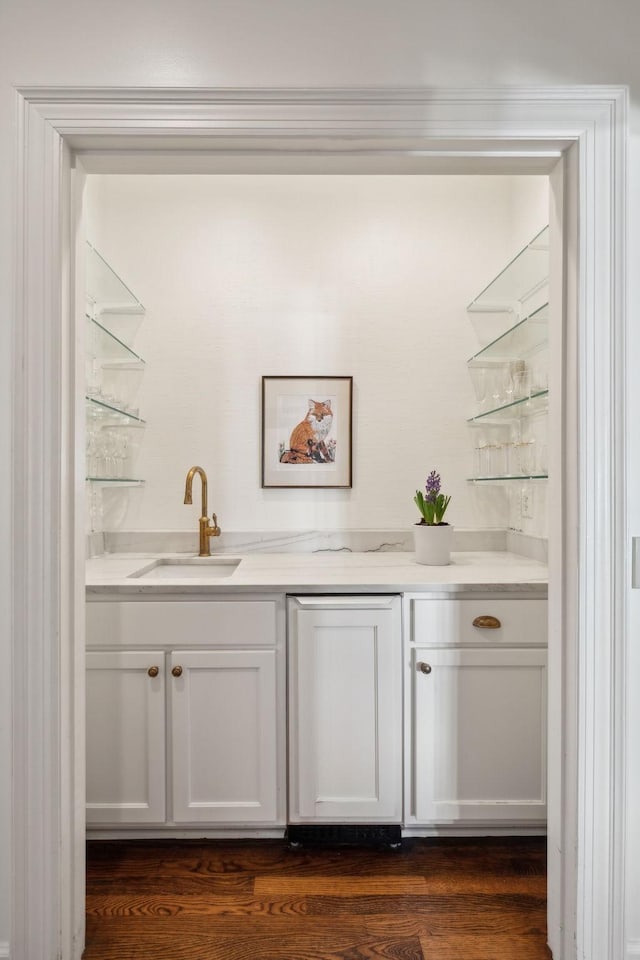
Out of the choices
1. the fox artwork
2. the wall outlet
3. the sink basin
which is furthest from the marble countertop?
the fox artwork

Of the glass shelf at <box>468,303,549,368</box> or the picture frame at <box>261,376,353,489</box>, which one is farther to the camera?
the picture frame at <box>261,376,353,489</box>

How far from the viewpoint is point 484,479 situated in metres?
2.62

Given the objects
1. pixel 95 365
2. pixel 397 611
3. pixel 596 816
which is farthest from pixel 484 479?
pixel 95 365

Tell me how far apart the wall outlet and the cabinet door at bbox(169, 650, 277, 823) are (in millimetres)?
1196

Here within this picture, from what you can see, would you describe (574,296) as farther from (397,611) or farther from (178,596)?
(178,596)

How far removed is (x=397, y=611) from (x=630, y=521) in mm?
819

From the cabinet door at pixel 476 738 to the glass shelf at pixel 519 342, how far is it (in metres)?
1.14

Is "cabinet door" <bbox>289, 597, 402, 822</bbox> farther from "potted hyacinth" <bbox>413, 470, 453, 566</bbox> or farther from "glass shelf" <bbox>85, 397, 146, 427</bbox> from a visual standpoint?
"glass shelf" <bbox>85, 397, 146, 427</bbox>

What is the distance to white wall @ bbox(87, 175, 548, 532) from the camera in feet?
8.82

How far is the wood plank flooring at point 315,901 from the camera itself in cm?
156

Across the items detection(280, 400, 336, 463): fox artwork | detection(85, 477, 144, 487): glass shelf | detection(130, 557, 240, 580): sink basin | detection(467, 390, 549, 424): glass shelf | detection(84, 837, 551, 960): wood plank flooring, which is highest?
detection(467, 390, 549, 424): glass shelf

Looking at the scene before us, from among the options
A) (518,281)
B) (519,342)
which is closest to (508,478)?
(519,342)

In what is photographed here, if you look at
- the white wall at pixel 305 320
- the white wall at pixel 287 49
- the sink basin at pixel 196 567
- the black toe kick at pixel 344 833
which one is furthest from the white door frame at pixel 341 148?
the white wall at pixel 305 320

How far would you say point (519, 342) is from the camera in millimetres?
2484
